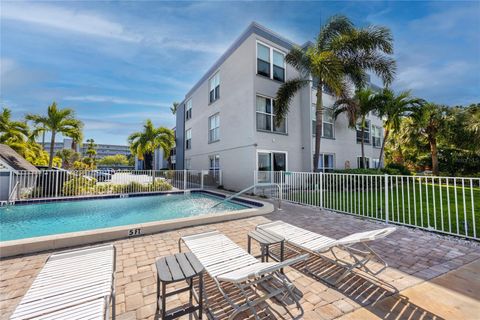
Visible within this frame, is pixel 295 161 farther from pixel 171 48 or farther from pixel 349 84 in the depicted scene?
pixel 171 48

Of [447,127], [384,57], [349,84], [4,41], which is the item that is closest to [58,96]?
[4,41]

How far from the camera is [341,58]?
37.9 feet

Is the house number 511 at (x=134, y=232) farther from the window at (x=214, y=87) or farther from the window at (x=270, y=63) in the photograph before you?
the window at (x=214, y=87)

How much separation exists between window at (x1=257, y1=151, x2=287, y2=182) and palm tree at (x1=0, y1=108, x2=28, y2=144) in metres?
21.4

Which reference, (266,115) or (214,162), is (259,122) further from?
(214,162)

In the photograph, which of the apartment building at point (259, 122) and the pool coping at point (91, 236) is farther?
the apartment building at point (259, 122)

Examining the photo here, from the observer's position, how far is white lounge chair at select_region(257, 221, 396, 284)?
282cm

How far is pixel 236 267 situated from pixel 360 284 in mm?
1907

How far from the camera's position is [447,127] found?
666 inches

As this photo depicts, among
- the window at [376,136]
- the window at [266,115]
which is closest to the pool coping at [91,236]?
the window at [266,115]

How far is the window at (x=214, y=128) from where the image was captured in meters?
15.9

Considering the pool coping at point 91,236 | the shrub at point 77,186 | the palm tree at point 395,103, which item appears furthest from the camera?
the palm tree at point 395,103

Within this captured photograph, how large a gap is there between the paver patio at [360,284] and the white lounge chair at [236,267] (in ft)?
0.94

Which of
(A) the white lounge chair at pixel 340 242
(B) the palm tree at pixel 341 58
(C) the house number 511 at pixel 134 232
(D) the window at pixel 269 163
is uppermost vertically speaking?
(B) the palm tree at pixel 341 58
